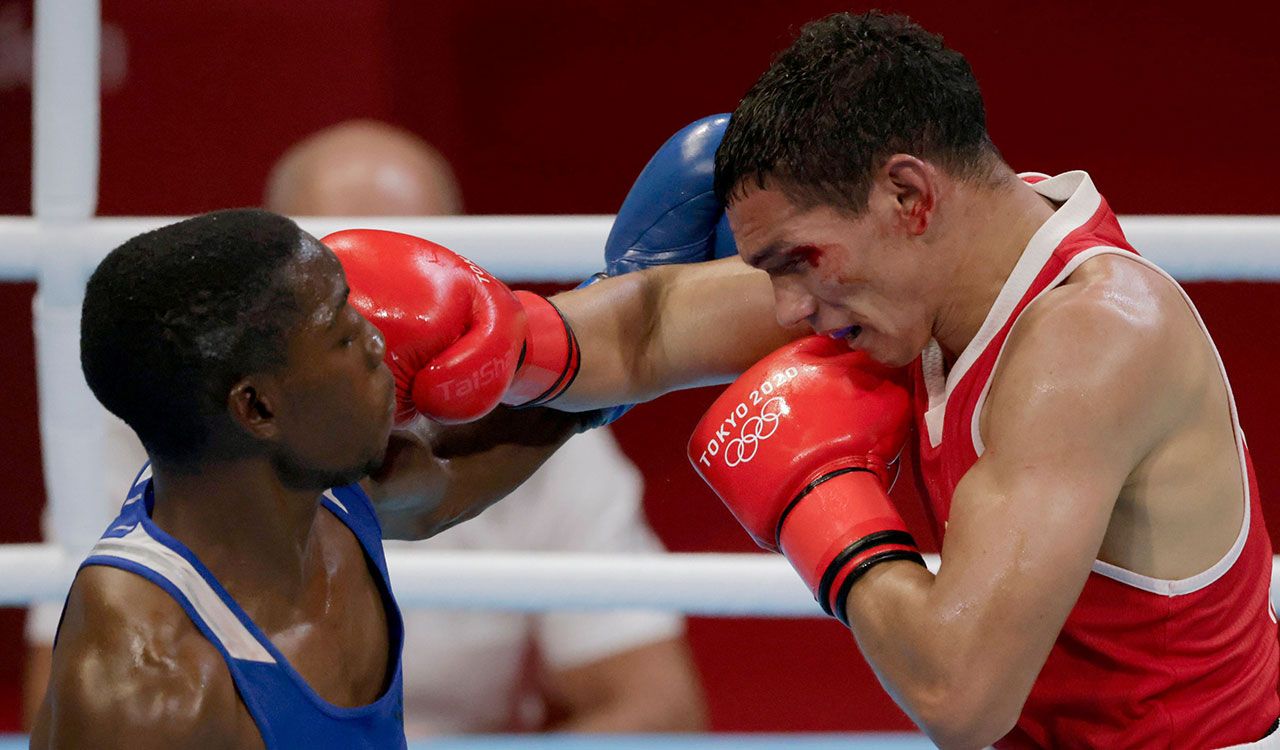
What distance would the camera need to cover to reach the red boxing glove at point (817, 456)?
1.51 m

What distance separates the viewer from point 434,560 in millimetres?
2271

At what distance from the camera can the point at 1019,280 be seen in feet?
4.97

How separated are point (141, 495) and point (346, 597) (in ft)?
0.74

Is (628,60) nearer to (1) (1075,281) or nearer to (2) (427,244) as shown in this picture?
(2) (427,244)

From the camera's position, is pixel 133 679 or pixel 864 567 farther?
pixel 864 567

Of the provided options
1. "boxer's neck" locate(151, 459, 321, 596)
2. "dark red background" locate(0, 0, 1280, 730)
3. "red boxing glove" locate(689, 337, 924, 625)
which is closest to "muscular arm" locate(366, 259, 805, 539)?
"red boxing glove" locate(689, 337, 924, 625)

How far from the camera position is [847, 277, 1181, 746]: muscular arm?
4.50ft

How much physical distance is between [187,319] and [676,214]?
2.50 ft

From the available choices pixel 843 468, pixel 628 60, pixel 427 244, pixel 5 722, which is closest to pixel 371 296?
pixel 427 244

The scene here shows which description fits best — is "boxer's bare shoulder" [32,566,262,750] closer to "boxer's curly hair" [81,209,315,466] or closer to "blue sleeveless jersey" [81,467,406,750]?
"blue sleeveless jersey" [81,467,406,750]

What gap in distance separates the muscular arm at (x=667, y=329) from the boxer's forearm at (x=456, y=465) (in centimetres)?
7

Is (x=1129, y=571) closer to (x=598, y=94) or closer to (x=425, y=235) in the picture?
(x=425, y=235)

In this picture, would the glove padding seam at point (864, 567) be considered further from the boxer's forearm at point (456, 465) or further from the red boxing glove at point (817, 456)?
the boxer's forearm at point (456, 465)

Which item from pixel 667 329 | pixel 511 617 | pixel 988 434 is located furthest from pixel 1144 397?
pixel 511 617
